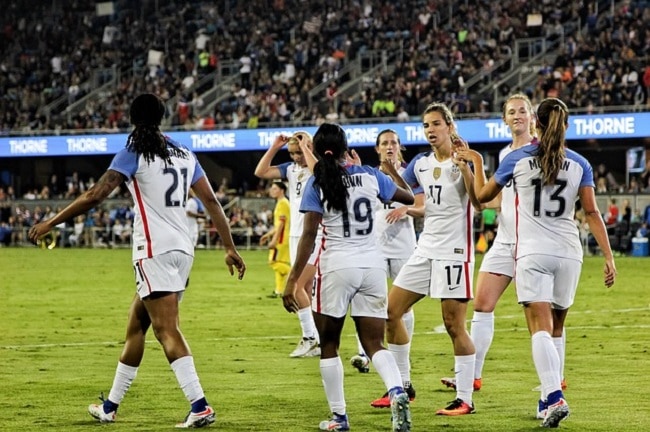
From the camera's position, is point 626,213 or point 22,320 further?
point 626,213

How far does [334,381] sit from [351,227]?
107 cm

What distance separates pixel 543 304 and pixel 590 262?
82.2 feet

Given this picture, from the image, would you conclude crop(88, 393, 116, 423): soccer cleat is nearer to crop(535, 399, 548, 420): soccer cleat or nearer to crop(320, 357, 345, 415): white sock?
crop(320, 357, 345, 415): white sock

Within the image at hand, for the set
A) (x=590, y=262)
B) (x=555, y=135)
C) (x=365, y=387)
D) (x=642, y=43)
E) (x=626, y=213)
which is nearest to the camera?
(x=555, y=135)

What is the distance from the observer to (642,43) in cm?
4166

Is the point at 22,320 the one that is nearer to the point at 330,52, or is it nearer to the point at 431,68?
the point at 431,68

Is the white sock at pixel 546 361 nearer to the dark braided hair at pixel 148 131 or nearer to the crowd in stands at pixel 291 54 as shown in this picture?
the dark braided hair at pixel 148 131

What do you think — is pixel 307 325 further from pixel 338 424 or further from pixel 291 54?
pixel 291 54

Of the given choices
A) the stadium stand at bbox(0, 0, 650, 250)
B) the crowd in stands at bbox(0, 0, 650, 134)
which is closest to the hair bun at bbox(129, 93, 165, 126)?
the stadium stand at bbox(0, 0, 650, 250)

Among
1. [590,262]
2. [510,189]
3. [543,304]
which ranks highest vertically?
[510,189]

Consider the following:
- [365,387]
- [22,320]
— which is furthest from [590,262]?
[365,387]

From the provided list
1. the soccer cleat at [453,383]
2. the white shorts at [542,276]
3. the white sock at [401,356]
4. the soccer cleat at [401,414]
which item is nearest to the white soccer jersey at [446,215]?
the white sock at [401,356]

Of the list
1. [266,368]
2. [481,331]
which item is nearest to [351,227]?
[481,331]

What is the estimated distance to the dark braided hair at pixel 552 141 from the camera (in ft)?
28.2
